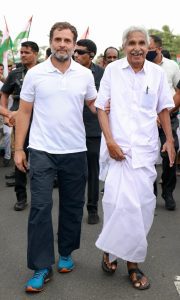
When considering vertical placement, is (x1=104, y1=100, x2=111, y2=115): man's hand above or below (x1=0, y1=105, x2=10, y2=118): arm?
above

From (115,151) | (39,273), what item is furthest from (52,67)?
(39,273)

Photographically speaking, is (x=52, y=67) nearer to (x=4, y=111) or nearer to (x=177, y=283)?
(x=177, y=283)

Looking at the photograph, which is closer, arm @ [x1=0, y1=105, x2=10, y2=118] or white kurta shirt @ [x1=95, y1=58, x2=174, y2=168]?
white kurta shirt @ [x1=95, y1=58, x2=174, y2=168]

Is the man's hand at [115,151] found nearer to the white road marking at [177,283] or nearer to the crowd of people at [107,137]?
the crowd of people at [107,137]

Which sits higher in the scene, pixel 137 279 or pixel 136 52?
pixel 136 52

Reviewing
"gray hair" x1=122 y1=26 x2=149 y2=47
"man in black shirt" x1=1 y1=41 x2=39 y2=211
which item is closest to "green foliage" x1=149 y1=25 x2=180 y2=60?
"man in black shirt" x1=1 y1=41 x2=39 y2=211

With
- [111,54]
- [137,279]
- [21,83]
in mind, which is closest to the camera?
[137,279]

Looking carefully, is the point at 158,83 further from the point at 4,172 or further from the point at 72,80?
the point at 4,172

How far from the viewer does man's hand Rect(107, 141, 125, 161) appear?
3.72 metres

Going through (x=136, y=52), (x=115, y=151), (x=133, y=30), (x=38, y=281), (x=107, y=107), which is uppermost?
(x=133, y=30)

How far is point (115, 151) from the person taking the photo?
3.73 m

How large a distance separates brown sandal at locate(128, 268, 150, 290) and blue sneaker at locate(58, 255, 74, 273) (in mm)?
541

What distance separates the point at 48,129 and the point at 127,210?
88 centimetres

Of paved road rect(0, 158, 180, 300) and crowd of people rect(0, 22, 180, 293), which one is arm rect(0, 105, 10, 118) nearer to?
paved road rect(0, 158, 180, 300)
